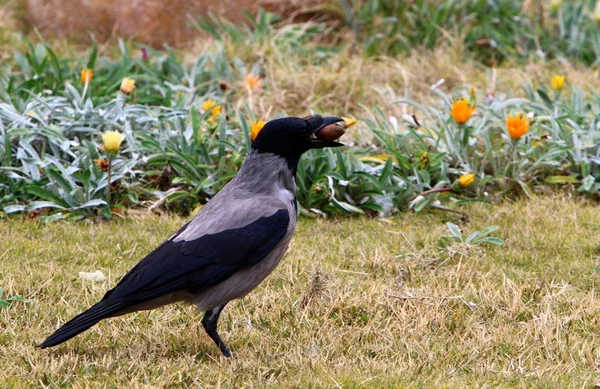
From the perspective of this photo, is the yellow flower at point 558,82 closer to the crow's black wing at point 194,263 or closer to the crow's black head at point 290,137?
the crow's black head at point 290,137

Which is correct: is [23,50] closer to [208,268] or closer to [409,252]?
[409,252]

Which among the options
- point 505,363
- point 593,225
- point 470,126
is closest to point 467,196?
point 470,126

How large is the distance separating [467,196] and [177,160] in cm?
183

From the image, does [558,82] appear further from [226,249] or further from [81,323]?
[81,323]

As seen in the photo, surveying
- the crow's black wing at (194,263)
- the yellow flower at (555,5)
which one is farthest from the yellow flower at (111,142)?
the yellow flower at (555,5)

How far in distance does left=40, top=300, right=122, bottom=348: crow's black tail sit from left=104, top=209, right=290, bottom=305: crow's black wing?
0.18ft

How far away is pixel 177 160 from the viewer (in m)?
5.65

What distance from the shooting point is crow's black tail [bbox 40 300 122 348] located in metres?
3.26

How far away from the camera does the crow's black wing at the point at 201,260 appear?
11.1 feet

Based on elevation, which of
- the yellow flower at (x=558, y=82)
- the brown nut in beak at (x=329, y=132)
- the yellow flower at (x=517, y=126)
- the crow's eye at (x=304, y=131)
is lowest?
the yellow flower at (x=558, y=82)

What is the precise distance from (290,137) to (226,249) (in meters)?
0.58

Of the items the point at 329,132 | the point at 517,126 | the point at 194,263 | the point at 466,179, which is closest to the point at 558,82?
the point at 517,126

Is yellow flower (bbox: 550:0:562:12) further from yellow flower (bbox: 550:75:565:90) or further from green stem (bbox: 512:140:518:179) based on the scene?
green stem (bbox: 512:140:518:179)

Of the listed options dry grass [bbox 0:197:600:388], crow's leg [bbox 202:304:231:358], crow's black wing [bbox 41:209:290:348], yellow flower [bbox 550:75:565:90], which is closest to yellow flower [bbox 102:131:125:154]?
dry grass [bbox 0:197:600:388]
